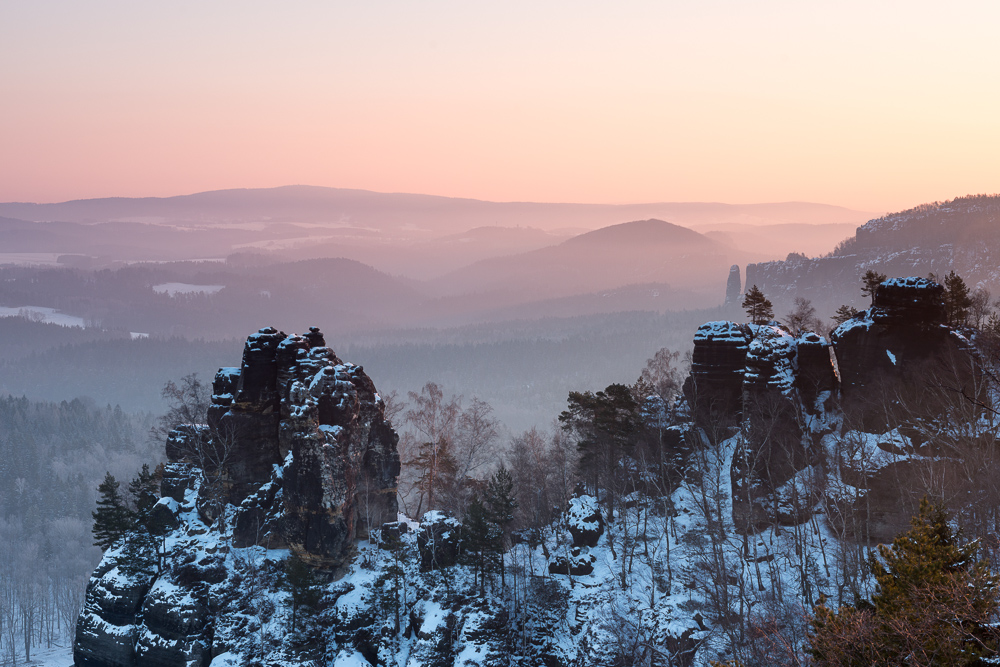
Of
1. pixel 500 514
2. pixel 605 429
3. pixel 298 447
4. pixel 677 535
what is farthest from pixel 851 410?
pixel 298 447

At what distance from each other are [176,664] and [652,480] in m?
40.9

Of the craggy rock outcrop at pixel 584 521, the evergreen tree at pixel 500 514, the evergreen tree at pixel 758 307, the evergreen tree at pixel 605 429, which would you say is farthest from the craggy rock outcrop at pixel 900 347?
the evergreen tree at pixel 500 514

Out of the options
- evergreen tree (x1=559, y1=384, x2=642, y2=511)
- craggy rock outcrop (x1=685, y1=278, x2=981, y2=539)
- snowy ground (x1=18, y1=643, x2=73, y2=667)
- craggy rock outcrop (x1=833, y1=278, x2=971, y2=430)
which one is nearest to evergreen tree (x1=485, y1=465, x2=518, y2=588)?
evergreen tree (x1=559, y1=384, x2=642, y2=511)

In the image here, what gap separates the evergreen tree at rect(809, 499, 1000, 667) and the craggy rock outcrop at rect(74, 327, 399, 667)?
124ft

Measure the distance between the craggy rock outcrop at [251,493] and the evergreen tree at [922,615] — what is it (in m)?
37.7

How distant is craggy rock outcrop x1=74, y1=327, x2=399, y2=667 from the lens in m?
50.8

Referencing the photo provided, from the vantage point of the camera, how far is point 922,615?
1966 centimetres

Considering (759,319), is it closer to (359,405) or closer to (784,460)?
(784,460)

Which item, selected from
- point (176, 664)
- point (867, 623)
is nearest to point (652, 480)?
point (867, 623)

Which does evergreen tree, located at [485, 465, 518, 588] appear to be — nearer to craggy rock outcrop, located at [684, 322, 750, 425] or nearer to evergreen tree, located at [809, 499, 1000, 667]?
craggy rock outcrop, located at [684, 322, 750, 425]

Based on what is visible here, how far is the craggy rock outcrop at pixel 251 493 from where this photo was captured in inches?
2002

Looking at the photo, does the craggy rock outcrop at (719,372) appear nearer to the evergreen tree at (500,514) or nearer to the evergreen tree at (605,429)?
the evergreen tree at (605,429)

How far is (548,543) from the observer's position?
186 feet

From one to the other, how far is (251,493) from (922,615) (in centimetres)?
4995
